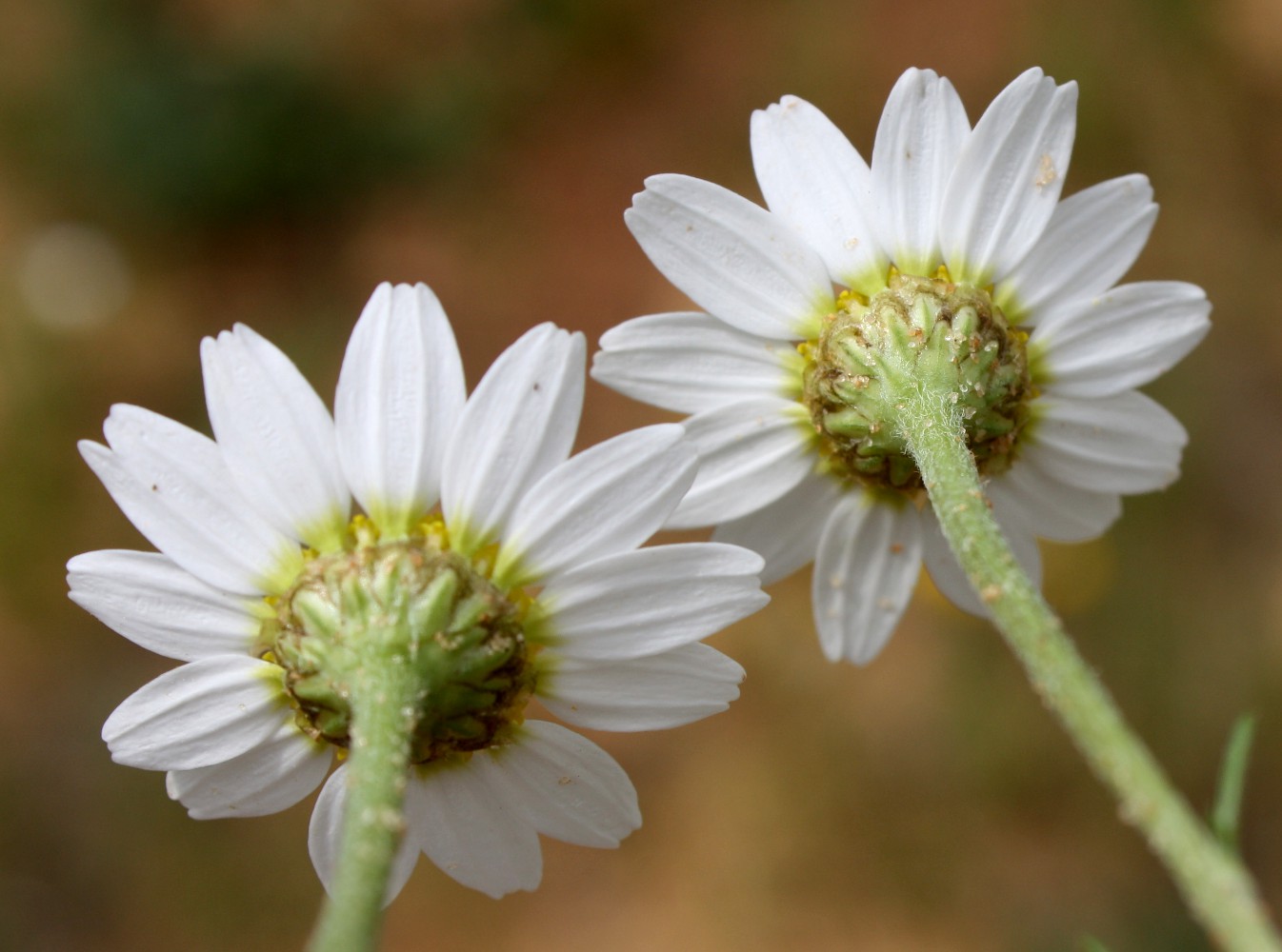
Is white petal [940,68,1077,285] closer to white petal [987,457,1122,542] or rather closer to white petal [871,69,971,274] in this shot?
white petal [871,69,971,274]

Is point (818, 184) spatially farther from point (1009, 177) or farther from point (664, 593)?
point (664, 593)

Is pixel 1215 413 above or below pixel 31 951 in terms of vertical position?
below

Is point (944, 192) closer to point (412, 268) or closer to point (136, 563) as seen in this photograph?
point (136, 563)

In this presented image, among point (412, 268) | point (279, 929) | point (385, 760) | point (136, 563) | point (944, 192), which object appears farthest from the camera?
point (412, 268)

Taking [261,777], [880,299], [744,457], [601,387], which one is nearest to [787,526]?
[744,457]

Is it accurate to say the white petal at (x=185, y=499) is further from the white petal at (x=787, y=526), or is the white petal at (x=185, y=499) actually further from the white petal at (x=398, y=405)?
the white petal at (x=787, y=526)

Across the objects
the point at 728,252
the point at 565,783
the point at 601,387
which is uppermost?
the point at 601,387

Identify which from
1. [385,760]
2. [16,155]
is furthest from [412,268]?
[385,760]
